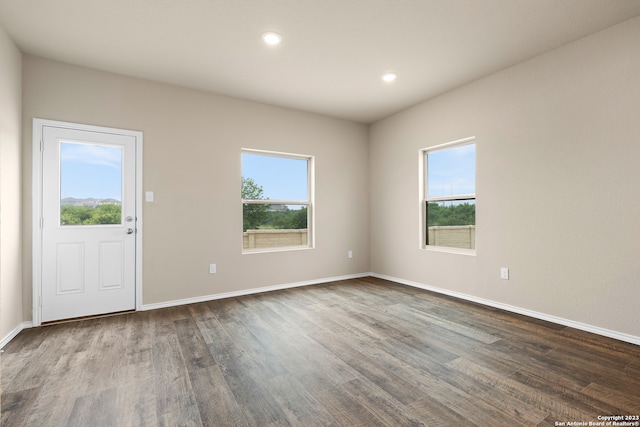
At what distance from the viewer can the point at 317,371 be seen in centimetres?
211

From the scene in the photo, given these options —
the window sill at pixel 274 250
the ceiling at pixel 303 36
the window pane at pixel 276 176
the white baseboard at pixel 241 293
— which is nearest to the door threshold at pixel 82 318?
the white baseboard at pixel 241 293

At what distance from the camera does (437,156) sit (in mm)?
4324

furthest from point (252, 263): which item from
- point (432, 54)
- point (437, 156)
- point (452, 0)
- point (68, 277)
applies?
point (452, 0)

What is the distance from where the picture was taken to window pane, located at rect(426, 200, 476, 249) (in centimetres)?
386

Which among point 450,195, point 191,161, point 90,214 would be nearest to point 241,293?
point 191,161

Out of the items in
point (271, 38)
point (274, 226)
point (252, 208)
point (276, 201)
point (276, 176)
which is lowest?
point (274, 226)

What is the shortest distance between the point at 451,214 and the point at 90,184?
14.3ft

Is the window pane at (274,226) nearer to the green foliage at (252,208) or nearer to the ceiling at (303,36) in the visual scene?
the green foliage at (252,208)

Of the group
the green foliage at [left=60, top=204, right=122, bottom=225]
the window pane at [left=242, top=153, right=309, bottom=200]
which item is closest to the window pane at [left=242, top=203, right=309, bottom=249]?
the window pane at [left=242, top=153, right=309, bottom=200]

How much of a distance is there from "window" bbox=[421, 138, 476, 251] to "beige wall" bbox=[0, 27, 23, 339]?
15.1ft

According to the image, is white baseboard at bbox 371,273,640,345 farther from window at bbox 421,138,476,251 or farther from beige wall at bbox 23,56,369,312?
beige wall at bbox 23,56,369,312

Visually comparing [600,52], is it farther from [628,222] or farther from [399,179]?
[399,179]

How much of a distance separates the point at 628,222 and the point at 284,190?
382 cm

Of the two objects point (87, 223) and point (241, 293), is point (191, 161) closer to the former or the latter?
point (87, 223)
